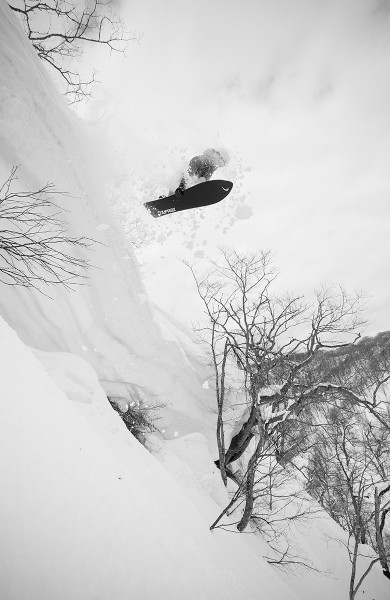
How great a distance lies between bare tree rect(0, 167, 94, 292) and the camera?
3127 millimetres

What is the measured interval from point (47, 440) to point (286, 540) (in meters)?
11.4

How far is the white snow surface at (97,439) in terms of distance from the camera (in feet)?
5.27

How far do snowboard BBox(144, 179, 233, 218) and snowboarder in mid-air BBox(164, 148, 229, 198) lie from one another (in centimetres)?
18

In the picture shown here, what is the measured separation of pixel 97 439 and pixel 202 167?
7639 millimetres

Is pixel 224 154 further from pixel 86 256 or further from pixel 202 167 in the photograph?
pixel 86 256

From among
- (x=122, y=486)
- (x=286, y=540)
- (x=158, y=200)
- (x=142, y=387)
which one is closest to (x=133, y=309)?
(x=142, y=387)

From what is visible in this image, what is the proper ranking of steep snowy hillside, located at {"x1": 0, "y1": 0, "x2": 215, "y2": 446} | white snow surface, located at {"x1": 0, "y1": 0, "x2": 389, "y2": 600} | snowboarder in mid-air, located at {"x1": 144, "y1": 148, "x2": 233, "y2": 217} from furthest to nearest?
snowboarder in mid-air, located at {"x1": 144, "y1": 148, "x2": 233, "y2": 217} < steep snowy hillside, located at {"x1": 0, "y1": 0, "x2": 215, "y2": 446} < white snow surface, located at {"x1": 0, "y1": 0, "x2": 389, "y2": 600}

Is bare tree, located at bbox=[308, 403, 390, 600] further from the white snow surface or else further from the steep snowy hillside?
the steep snowy hillside

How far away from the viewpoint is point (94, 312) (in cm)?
825

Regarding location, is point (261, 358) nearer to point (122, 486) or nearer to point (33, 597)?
point (122, 486)

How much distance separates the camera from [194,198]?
857cm

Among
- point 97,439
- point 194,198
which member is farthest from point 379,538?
point 194,198

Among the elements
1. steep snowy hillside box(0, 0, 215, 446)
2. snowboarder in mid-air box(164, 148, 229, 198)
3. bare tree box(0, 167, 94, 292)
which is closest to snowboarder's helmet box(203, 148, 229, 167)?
snowboarder in mid-air box(164, 148, 229, 198)

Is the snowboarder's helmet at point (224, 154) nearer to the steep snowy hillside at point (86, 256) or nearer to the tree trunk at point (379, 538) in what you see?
the steep snowy hillside at point (86, 256)
